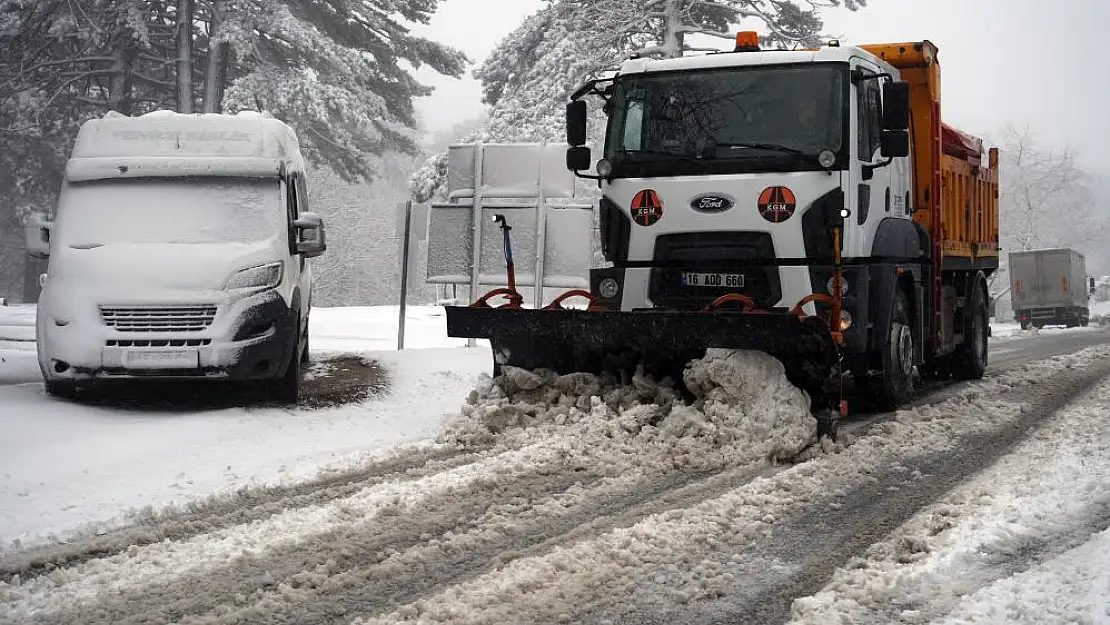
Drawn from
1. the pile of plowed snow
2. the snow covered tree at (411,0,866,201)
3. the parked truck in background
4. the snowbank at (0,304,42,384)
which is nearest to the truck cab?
the pile of plowed snow

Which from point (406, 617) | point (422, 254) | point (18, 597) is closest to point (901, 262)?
point (406, 617)

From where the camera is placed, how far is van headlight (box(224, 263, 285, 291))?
902 cm

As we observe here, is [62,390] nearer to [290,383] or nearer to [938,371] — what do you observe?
[290,383]

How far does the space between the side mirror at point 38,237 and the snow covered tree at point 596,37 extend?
16.2 metres

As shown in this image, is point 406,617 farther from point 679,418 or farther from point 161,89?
point 161,89

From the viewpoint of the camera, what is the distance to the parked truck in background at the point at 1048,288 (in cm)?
3875

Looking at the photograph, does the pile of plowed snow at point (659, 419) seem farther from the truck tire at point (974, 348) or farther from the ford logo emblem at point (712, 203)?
the truck tire at point (974, 348)

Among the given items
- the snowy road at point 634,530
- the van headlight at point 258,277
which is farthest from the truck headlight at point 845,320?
the van headlight at point 258,277

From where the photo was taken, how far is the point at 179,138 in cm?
1020

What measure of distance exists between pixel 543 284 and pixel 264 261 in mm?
5332

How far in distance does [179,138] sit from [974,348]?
8614 mm

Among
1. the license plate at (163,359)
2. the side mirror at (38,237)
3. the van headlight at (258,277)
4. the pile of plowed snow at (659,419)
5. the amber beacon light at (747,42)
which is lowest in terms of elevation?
the pile of plowed snow at (659,419)

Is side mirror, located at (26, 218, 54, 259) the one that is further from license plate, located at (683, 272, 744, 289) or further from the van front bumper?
license plate, located at (683, 272, 744, 289)

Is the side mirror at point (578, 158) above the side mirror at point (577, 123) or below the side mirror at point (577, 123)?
below
